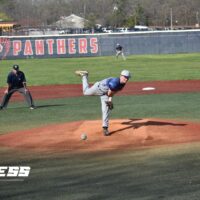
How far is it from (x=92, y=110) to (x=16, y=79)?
293cm

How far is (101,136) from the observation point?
592 inches

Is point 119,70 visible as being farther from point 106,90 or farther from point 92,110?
point 106,90

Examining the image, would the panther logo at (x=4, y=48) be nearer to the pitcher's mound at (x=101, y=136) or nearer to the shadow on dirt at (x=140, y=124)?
the pitcher's mound at (x=101, y=136)

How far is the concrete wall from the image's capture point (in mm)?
57781

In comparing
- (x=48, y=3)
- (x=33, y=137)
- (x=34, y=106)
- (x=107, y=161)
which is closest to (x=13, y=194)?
(x=107, y=161)

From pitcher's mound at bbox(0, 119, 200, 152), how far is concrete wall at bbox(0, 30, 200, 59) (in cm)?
4163

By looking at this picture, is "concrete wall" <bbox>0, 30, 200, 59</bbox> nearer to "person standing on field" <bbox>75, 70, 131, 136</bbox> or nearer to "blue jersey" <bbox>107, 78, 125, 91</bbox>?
"person standing on field" <bbox>75, 70, 131, 136</bbox>

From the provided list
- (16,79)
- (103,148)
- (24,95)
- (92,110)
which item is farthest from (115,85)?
(24,95)

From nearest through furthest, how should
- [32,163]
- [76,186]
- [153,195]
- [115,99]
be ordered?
[153,195]
[76,186]
[32,163]
[115,99]

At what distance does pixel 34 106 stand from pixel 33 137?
7.98m

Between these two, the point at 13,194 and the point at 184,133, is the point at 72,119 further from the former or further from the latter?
the point at 13,194

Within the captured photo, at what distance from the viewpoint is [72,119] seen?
19703 millimetres

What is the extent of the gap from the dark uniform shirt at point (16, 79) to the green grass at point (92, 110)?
910mm

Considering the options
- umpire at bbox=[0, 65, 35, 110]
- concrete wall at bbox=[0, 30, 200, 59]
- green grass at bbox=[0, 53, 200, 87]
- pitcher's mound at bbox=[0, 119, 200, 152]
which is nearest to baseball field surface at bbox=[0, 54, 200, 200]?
pitcher's mound at bbox=[0, 119, 200, 152]
